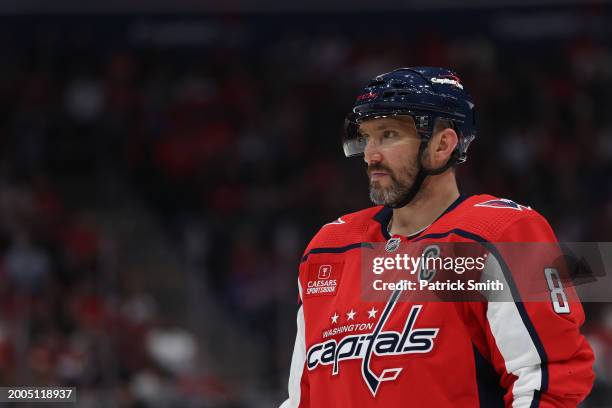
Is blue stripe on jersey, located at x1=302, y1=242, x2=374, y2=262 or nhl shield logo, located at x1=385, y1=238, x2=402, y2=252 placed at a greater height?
blue stripe on jersey, located at x1=302, y1=242, x2=374, y2=262

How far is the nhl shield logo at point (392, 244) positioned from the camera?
2.27m

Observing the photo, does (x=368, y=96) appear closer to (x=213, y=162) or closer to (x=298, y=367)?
(x=298, y=367)

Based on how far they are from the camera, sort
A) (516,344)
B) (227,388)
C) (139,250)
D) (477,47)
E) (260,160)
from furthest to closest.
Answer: (477,47)
(260,160)
(139,250)
(227,388)
(516,344)

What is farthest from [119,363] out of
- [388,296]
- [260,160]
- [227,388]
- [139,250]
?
[388,296]

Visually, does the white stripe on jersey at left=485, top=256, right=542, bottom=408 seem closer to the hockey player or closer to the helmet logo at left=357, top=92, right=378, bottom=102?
the hockey player

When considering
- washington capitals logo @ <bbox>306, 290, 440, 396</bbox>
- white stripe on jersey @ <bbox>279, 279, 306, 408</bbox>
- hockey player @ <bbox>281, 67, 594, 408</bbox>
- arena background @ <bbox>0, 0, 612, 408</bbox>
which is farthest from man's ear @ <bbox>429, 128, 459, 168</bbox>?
arena background @ <bbox>0, 0, 612, 408</bbox>

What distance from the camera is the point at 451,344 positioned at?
2053 mm

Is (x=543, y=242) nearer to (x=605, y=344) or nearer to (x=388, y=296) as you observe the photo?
(x=388, y=296)

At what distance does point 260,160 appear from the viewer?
877 cm

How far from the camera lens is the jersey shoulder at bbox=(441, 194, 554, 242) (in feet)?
6.81

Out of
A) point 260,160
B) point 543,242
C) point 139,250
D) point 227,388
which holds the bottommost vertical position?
point 227,388

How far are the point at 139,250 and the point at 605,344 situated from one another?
3.48 metres

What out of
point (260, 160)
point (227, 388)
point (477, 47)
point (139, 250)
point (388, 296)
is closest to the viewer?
point (388, 296)

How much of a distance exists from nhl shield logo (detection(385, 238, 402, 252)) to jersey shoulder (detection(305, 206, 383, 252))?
0.28ft
